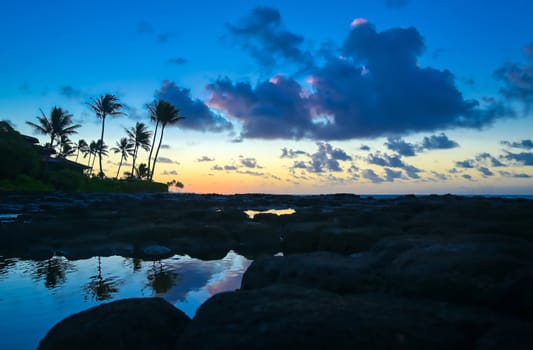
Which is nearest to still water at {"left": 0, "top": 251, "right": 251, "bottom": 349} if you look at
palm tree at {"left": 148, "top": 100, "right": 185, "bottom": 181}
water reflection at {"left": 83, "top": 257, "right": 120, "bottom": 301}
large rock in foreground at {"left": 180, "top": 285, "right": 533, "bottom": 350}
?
water reflection at {"left": 83, "top": 257, "right": 120, "bottom": 301}

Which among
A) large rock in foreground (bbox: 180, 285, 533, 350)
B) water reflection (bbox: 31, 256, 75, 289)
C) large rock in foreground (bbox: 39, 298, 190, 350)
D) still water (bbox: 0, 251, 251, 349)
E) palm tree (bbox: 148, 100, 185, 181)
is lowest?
still water (bbox: 0, 251, 251, 349)

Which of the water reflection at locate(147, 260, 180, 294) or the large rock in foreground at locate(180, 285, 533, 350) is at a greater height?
the large rock in foreground at locate(180, 285, 533, 350)

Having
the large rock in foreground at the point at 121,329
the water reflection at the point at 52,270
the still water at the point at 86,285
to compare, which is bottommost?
the still water at the point at 86,285

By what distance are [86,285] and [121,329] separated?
3.01 m

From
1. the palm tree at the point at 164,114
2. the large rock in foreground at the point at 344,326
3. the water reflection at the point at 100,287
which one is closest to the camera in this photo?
the large rock in foreground at the point at 344,326

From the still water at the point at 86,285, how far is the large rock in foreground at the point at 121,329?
32.0 inches

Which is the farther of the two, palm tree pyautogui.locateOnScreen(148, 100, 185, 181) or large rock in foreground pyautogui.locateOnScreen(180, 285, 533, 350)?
palm tree pyautogui.locateOnScreen(148, 100, 185, 181)

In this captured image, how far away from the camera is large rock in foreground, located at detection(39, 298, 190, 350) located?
294cm

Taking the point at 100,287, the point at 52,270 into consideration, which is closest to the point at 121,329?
the point at 100,287

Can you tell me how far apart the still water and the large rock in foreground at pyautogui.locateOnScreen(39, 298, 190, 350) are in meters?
0.81

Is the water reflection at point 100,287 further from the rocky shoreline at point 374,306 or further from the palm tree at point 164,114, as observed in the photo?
the palm tree at point 164,114

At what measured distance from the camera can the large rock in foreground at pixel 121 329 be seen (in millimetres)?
2939

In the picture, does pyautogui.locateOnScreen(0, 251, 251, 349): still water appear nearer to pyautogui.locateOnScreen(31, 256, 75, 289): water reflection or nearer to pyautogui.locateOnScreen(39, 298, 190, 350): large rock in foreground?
pyautogui.locateOnScreen(31, 256, 75, 289): water reflection

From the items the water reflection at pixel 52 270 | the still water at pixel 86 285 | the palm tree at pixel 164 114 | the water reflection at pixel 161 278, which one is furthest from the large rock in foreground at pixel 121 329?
the palm tree at pixel 164 114
